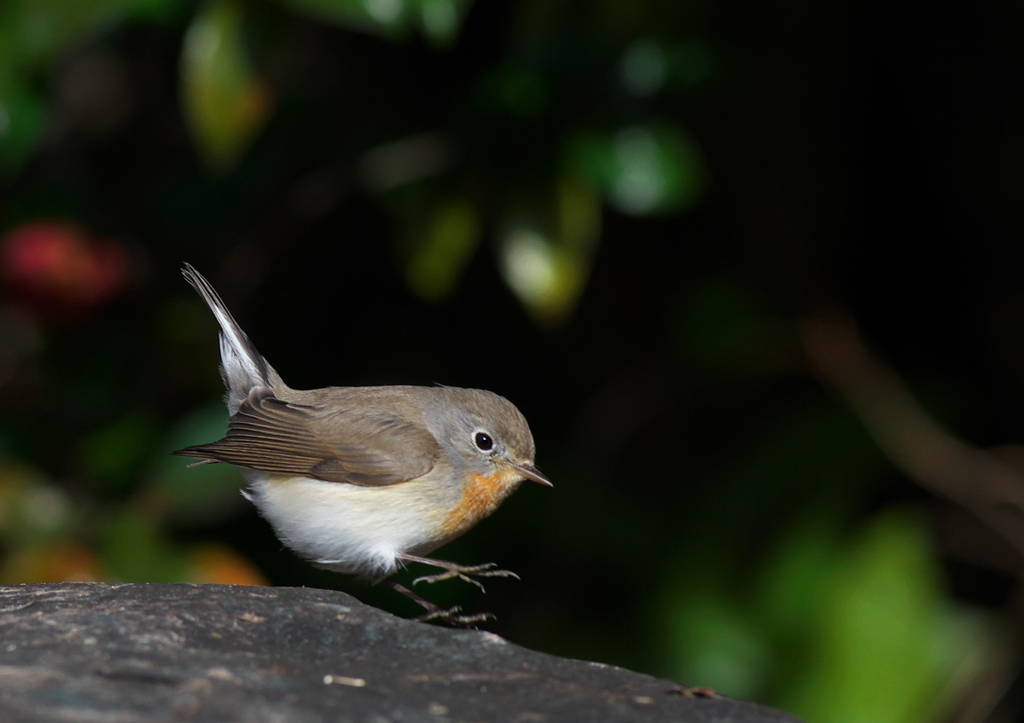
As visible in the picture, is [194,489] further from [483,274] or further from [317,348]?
[483,274]

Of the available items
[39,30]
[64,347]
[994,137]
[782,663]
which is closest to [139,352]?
[64,347]

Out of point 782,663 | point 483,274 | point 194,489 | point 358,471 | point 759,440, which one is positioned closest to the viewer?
point 358,471

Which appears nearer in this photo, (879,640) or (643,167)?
(643,167)

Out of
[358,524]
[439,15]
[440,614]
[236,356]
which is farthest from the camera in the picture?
[236,356]

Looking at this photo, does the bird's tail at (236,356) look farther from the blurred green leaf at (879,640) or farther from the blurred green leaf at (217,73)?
the blurred green leaf at (879,640)

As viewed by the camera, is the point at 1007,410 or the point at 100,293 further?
the point at 1007,410

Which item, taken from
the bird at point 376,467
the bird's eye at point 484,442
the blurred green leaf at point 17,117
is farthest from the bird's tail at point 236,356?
the bird's eye at point 484,442

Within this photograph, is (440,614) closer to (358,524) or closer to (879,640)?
(358,524)

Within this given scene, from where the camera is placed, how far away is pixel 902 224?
6.54 metres

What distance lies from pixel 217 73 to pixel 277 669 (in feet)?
7.38

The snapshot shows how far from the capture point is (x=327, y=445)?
3.56 meters

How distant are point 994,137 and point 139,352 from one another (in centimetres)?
402

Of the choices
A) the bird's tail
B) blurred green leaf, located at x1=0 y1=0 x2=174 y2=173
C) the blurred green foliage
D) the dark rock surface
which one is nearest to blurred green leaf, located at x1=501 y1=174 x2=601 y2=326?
the blurred green foliage

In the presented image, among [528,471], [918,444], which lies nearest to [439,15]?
[528,471]
